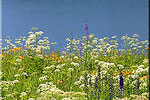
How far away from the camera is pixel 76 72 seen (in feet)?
16.1

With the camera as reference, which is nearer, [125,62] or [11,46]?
[125,62]

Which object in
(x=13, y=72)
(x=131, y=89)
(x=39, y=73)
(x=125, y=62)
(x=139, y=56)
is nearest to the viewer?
(x=131, y=89)

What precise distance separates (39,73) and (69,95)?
106 inches

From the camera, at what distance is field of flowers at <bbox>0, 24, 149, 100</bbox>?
10.8 ft

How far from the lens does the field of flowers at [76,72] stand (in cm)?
329

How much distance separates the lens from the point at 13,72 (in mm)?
4871

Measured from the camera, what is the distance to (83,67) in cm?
521

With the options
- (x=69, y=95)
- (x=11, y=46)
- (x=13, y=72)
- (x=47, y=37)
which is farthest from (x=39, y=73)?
(x=69, y=95)

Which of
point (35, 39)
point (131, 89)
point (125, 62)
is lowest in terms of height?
point (131, 89)

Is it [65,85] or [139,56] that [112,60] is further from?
[65,85]

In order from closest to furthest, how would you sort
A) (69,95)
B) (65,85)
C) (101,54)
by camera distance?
(69,95)
(65,85)
(101,54)

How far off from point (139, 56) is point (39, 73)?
238 centimetres

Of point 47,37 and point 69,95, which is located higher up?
point 47,37

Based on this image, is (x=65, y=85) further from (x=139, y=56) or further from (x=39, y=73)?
(x=139, y=56)
